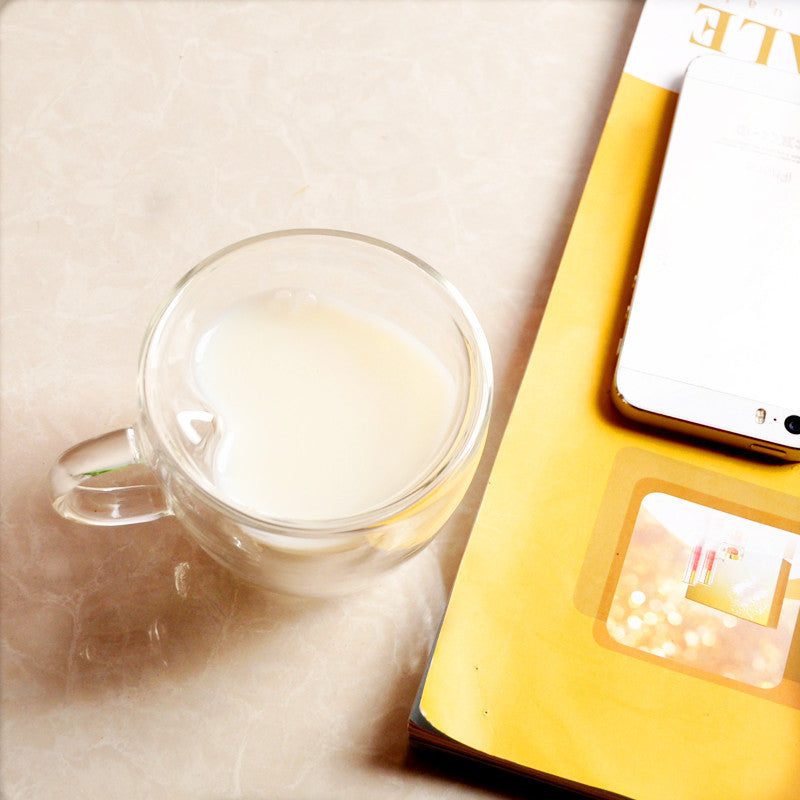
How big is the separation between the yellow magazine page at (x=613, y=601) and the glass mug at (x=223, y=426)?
0.23 ft

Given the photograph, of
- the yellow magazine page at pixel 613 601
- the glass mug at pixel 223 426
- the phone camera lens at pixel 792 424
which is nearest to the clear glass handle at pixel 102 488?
the glass mug at pixel 223 426

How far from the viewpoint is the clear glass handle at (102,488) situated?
1.20 ft

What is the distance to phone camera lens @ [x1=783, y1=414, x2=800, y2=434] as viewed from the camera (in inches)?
17.5

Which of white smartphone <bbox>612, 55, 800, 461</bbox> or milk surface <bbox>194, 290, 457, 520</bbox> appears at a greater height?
white smartphone <bbox>612, 55, 800, 461</bbox>

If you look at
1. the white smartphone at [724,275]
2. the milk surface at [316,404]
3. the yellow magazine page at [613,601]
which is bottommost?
the yellow magazine page at [613,601]

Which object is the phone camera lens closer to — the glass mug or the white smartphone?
the white smartphone

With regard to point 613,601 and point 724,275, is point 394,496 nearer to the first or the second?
point 613,601

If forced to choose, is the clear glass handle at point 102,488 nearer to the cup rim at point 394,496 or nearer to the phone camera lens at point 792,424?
the cup rim at point 394,496

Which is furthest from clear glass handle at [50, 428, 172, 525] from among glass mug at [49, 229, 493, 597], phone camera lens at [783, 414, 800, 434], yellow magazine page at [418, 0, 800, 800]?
phone camera lens at [783, 414, 800, 434]

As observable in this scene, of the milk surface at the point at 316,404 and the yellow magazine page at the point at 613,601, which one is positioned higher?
the milk surface at the point at 316,404

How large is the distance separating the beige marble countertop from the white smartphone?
6cm

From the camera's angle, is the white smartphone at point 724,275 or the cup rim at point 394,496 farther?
the white smartphone at point 724,275

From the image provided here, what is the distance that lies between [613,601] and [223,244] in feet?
0.96

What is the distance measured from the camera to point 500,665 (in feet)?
1.34
